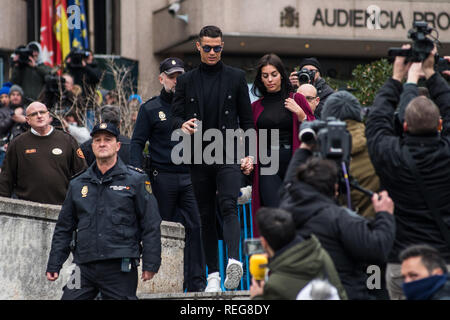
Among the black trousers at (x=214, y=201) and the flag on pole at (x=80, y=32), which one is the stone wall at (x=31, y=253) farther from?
the flag on pole at (x=80, y=32)

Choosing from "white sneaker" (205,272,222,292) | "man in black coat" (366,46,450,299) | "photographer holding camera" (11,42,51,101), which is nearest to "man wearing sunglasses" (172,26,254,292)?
"white sneaker" (205,272,222,292)

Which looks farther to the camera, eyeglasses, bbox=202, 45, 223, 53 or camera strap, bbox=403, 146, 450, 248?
eyeglasses, bbox=202, 45, 223, 53

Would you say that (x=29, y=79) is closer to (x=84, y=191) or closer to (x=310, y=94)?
(x=310, y=94)

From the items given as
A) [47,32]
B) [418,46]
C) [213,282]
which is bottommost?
[213,282]

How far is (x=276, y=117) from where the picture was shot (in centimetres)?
897

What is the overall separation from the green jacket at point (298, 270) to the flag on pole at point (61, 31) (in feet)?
56.9

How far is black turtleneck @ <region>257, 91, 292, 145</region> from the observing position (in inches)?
351

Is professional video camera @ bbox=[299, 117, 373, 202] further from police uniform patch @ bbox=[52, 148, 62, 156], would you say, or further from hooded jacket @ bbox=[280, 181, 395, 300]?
police uniform patch @ bbox=[52, 148, 62, 156]

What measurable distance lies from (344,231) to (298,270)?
1.40 feet

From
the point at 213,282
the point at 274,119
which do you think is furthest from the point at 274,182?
the point at 213,282

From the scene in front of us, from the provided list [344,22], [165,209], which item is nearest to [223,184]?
[165,209]

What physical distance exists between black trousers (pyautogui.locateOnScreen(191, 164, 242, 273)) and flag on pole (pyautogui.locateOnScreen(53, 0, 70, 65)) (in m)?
14.2

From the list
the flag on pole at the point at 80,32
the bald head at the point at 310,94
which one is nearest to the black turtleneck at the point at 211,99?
the bald head at the point at 310,94

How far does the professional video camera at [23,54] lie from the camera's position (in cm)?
1722
